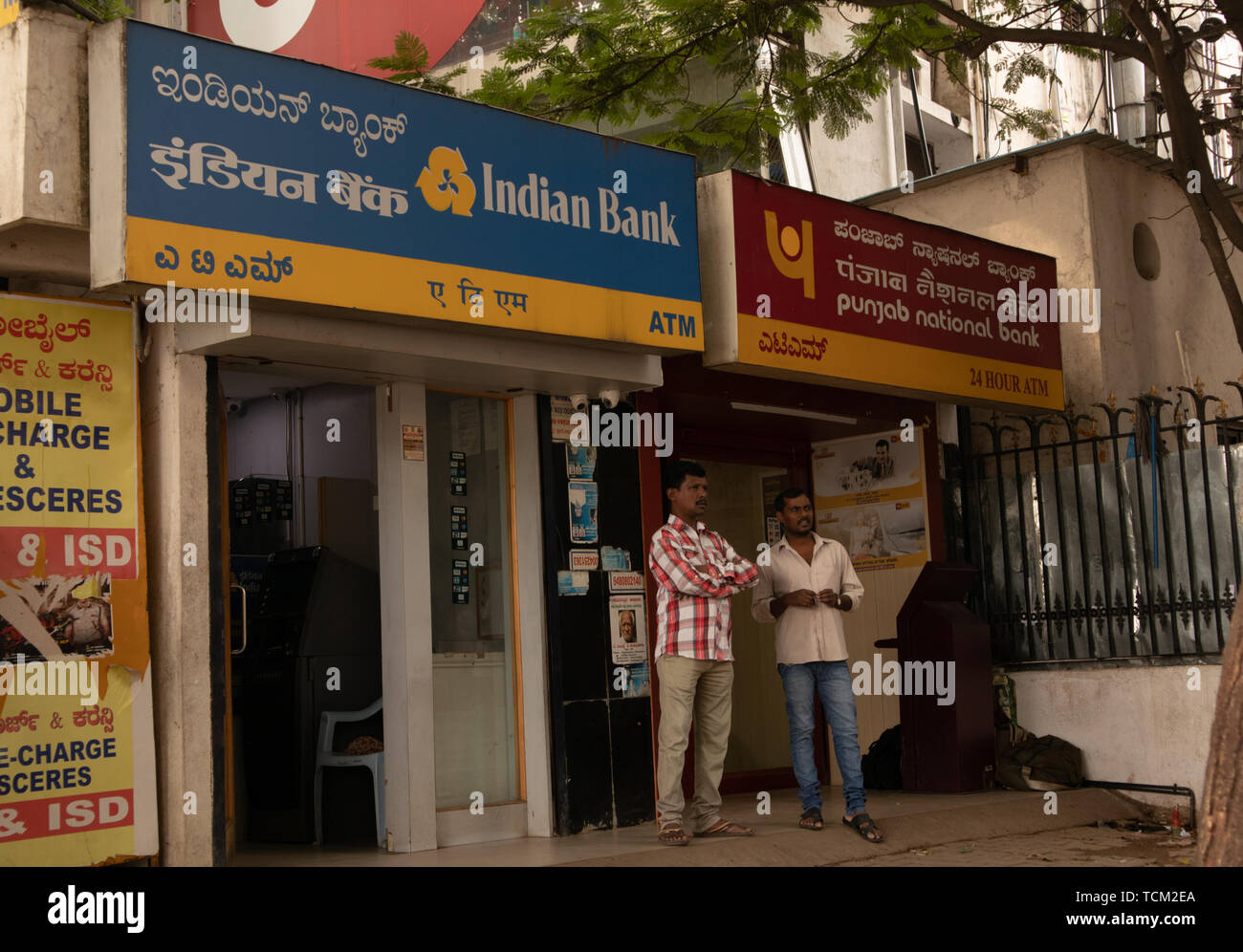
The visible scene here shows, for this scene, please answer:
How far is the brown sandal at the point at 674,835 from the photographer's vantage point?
7.29m

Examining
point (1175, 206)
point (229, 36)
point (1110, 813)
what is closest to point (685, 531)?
point (1110, 813)

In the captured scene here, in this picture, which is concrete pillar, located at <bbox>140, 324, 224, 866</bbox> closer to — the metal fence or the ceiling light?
the ceiling light

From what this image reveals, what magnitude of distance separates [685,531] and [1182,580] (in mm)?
4226

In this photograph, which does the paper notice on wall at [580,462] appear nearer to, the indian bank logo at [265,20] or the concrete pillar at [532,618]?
the concrete pillar at [532,618]

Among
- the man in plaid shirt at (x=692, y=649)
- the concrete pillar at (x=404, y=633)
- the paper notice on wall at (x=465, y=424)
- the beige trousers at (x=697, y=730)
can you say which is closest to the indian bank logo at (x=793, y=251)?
the man in plaid shirt at (x=692, y=649)

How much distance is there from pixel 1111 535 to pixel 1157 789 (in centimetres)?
187

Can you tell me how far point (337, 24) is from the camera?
17062 mm

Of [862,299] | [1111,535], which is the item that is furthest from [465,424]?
[1111,535]

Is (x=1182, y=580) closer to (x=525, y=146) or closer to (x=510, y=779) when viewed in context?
(x=510, y=779)

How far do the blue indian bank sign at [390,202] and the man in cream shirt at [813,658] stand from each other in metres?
1.54

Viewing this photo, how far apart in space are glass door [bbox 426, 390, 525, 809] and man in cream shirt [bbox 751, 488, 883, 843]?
162cm

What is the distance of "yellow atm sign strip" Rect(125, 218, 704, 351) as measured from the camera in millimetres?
6137

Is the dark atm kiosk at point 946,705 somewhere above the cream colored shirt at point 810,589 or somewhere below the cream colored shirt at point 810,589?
below

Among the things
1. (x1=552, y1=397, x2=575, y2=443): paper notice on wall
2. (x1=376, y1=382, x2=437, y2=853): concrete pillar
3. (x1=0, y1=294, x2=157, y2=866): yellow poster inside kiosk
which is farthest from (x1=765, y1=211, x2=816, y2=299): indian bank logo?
(x1=0, y1=294, x2=157, y2=866): yellow poster inside kiosk
